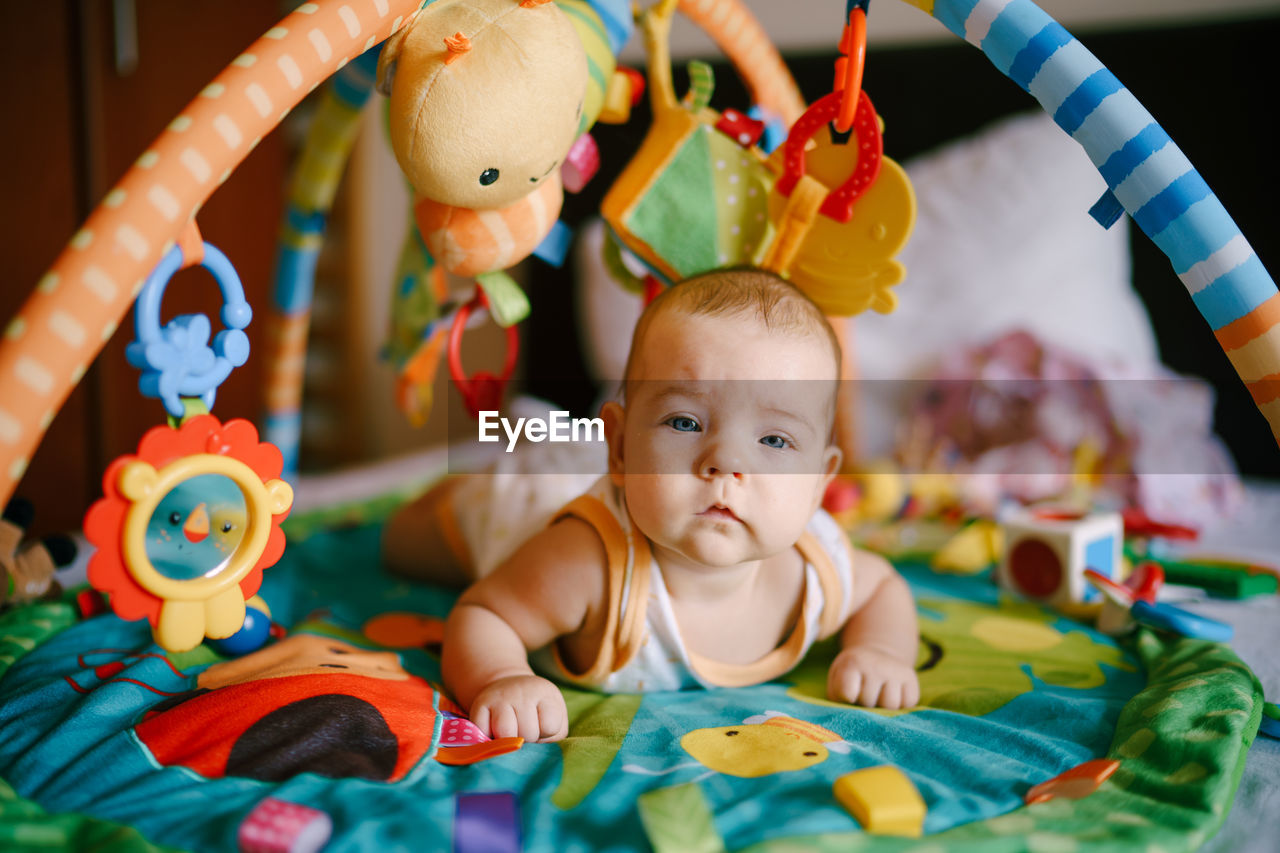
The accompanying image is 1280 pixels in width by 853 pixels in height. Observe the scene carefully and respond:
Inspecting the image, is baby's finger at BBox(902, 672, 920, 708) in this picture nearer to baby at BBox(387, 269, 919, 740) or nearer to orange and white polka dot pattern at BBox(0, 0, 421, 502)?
baby at BBox(387, 269, 919, 740)

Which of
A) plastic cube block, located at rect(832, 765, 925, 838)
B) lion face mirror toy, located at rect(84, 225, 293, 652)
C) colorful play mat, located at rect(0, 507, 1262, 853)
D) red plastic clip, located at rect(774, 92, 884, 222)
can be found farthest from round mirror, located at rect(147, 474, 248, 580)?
red plastic clip, located at rect(774, 92, 884, 222)

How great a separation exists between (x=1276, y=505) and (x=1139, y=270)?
1.82ft

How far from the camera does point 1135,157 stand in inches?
25.7

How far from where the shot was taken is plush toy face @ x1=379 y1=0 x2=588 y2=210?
684 millimetres

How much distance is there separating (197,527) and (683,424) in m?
0.37

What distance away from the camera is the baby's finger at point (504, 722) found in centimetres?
65

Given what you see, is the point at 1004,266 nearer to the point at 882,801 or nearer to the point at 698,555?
the point at 698,555

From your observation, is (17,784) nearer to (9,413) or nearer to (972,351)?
(9,413)

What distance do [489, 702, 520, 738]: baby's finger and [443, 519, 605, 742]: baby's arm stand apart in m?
0.02

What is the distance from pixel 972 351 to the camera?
1606mm

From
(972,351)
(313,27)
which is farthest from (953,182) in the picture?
(313,27)

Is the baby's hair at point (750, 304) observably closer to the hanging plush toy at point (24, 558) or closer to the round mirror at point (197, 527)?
the round mirror at point (197, 527)

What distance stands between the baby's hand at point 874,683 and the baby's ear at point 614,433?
0.84ft

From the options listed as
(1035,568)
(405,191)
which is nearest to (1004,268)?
(1035,568)
